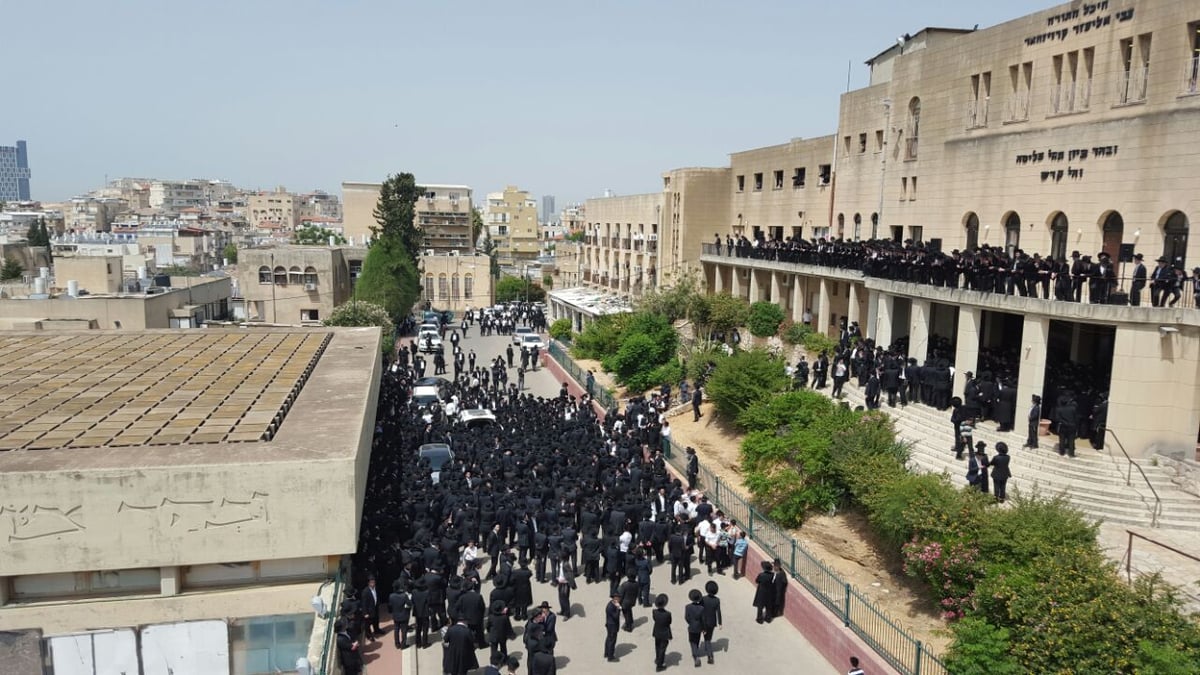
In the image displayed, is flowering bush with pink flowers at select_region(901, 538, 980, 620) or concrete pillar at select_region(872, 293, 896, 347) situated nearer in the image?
flowering bush with pink flowers at select_region(901, 538, 980, 620)

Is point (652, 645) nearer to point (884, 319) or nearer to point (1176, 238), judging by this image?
point (884, 319)

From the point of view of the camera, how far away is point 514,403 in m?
27.3

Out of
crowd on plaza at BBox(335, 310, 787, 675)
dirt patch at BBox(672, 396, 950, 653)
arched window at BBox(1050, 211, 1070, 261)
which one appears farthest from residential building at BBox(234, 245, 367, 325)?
arched window at BBox(1050, 211, 1070, 261)

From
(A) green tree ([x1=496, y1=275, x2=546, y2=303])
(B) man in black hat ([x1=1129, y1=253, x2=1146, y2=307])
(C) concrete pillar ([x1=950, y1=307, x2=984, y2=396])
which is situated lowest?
(A) green tree ([x1=496, y1=275, x2=546, y2=303])

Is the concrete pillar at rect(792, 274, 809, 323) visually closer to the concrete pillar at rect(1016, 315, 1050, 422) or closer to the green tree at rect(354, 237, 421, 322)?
the concrete pillar at rect(1016, 315, 1050, 422)

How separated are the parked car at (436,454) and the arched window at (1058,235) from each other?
636 inches

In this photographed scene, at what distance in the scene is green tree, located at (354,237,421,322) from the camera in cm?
4978

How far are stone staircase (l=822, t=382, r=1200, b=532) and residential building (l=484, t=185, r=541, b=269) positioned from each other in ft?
332

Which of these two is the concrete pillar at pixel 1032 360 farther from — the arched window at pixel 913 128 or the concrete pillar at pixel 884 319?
the arched window at pixel 913 128

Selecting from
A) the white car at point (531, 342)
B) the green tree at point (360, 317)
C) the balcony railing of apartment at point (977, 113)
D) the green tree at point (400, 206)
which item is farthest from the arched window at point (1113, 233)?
the green tree at point (400, 206)

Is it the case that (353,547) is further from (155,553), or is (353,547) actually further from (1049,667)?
(1049,667)

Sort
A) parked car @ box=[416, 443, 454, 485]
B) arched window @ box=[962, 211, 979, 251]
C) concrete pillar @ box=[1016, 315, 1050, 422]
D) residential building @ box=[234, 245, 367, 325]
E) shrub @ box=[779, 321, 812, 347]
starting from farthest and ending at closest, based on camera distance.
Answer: residential building @ box=[234, 245, 367, 325], shrub @ box=[779, 321, 812, 347], arched window @ box=[962, 211, 979, 251], parked car @ box=[416, 443, 454, 485], concrete pillar @ box=[1016, 315, 1050, 422]

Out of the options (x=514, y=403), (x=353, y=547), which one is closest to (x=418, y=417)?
(x=514, y=403)

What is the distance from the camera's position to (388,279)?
50.2 metres
